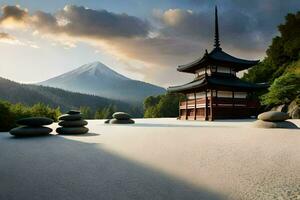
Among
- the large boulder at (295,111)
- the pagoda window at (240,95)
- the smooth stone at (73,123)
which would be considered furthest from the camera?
the pagoda window at (240,95)

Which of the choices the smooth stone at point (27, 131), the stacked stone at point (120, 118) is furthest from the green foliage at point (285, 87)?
the smooth stone at point (27, 131)

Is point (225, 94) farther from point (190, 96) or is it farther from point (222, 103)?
point (190, 96)

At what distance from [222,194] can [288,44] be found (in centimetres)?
4410

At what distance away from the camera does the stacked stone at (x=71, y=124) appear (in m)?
13.0

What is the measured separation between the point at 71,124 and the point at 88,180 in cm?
926

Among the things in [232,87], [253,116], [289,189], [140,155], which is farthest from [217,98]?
[289,189]

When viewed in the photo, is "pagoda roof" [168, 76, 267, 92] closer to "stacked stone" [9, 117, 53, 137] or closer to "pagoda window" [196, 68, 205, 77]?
"pagoda window" [196, 68, 205, 77]

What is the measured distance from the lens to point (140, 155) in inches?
265

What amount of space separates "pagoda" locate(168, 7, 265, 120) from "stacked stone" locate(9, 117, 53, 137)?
17517 mm

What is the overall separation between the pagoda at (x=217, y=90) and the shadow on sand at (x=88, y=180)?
21240 mm

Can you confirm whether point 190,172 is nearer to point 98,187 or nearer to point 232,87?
point 98,187

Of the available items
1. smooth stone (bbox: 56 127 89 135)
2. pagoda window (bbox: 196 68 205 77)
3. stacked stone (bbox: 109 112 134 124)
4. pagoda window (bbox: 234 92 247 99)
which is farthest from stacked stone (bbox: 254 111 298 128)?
pagoda window (bbox: 196 68 205 77)

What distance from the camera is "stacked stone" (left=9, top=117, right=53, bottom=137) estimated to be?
38.2 feet

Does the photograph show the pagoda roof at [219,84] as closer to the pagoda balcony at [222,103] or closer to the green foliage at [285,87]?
the pagoda balcony at [222,103]
